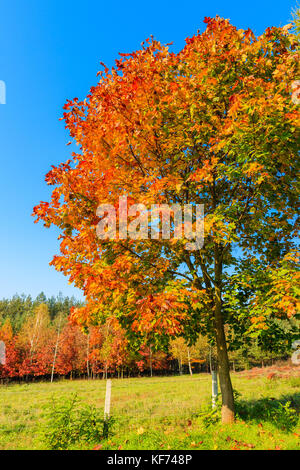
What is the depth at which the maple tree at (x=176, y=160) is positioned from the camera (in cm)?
459

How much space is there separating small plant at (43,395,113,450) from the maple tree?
6.99ft

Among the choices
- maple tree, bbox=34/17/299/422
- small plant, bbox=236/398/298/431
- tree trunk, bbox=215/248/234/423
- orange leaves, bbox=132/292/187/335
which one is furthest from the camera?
tree trunk, bbox=215/248/234/423

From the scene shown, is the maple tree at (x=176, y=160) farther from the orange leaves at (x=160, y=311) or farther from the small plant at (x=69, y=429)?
the small plant at (x=69, y=429)

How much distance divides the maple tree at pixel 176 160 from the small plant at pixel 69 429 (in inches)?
83.8

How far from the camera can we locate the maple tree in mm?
4590

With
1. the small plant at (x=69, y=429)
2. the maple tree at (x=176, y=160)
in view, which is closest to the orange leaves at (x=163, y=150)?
the maple tree at (x=176, y=160)

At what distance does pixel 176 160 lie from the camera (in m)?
6.07

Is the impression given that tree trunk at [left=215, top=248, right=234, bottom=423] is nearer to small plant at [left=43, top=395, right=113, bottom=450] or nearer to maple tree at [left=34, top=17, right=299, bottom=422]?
maple tree at [left=34, top=17, right=299, bottom=422]

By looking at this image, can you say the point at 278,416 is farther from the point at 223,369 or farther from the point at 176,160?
the point at 176,160

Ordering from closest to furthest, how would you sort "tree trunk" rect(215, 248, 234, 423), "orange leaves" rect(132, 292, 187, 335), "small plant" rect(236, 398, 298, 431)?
"orange leaves" rect(132, 292, 187, 335) < "small plant" rect(236, 398, 298, 431) < "tree trunk" rect(215, 248, 234, 423)

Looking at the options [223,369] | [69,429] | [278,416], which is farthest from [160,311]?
[278,416]

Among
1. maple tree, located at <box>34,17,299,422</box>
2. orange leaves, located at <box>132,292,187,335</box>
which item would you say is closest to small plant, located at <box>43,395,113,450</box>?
maple tree, located at <box>34,17,299,422</box>
